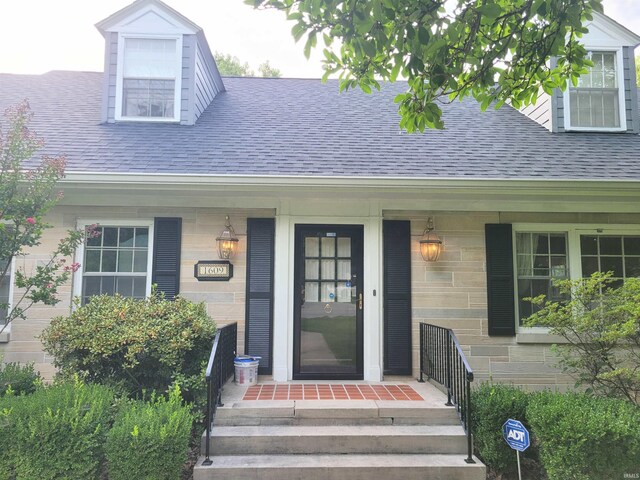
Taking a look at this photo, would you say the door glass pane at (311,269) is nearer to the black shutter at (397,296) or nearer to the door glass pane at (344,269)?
the door glass pane at (344,269)

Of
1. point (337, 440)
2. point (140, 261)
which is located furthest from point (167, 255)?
point (337, 440)

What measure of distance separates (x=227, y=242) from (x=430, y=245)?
245 centimetres

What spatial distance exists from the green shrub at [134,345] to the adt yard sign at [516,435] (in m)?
2.64

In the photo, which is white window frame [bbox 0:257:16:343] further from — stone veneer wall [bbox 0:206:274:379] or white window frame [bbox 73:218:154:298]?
white window frame [bbox 73:218:154:298]

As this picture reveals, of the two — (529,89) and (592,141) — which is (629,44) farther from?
(529,89)

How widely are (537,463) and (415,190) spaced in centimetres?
296

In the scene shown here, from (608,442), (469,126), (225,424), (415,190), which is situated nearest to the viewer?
(608,442)

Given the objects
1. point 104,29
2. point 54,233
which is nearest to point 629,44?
point 104,29

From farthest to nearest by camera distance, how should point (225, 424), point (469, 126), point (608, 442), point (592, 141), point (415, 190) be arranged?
point (469, 126) < point (592, 141) < point (415, 190) < point (225, 424) < point (608, 442)

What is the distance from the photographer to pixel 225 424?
3.78m

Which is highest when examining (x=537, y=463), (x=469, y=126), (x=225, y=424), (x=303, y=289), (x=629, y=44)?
(x=629, y=44)

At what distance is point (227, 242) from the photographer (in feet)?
16.5

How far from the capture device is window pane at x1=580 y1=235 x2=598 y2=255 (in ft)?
17.7

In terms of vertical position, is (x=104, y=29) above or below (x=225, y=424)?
above
